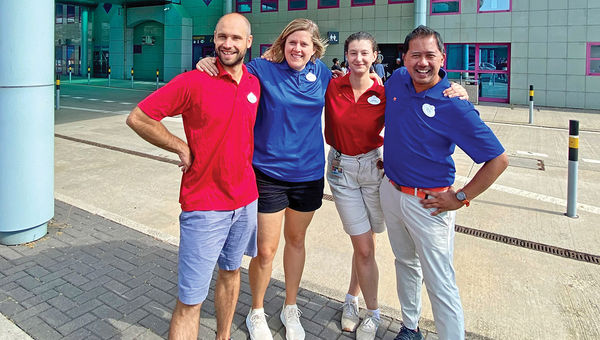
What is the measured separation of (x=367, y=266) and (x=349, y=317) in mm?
392

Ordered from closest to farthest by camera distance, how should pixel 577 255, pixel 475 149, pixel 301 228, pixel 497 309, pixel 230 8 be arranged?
pixel 475 149
pixel 301 228
pixel 497 309
pixel 577 255
pixel 230 8

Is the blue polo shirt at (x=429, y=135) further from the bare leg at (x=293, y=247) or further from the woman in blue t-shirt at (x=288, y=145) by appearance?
the bare leg at (x=293, y=247)

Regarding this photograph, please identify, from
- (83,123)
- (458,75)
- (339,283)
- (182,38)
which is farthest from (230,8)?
(339,283)

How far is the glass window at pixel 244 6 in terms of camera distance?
26375 mm

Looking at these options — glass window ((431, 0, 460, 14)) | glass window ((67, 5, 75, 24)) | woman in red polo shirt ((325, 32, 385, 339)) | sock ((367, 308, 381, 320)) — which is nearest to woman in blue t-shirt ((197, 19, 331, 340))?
woman in red polo shirt ((325, 32, 385, 339))

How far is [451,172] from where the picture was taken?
261 centimetres

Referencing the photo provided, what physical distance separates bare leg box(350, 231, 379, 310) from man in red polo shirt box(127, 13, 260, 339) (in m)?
0.94

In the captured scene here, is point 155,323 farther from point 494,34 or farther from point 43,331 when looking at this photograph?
point 494,34

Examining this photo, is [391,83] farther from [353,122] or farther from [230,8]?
[230,8]

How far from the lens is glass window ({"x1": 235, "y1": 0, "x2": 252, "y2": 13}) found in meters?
26.4

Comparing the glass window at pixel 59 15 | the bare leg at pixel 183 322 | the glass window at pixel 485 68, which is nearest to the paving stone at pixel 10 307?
the bare leg at pixel 183 322

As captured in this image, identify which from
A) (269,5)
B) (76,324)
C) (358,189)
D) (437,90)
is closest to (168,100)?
(358,189)

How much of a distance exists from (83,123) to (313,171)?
1118 centimetres

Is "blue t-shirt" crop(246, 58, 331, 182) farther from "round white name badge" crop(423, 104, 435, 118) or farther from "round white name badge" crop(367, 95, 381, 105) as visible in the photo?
"round white name badge" crop(423, 104, 435, 118)
